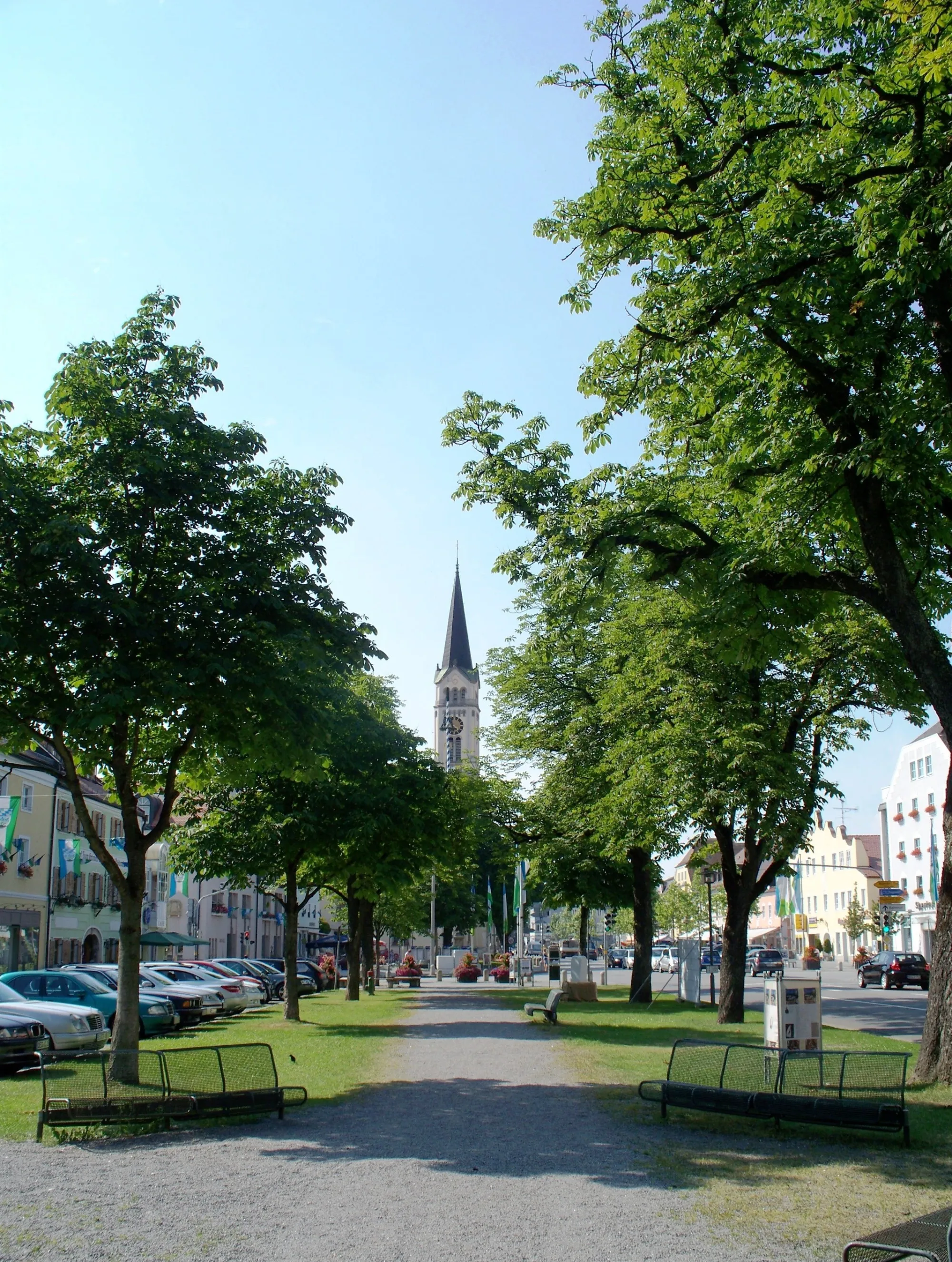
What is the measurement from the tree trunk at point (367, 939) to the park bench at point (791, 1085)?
31.0m

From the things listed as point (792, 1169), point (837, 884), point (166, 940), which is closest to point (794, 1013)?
point (792, 1169)

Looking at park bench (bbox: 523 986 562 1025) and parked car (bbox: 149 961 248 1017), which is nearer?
park bench (bbox: 523 986 562 1025)

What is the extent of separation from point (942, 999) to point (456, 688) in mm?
119982

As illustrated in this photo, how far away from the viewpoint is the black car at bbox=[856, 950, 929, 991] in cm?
4459

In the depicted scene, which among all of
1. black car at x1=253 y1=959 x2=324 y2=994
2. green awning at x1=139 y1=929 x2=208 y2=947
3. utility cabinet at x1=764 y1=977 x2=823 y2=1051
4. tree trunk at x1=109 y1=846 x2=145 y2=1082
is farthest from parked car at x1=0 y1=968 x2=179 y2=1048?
black car at x1=253 y1=959 x2=324 y2=994

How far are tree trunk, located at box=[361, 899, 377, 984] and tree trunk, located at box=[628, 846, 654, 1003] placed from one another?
37.4ft

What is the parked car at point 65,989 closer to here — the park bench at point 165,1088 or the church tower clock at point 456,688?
the park bench at point 165,1088

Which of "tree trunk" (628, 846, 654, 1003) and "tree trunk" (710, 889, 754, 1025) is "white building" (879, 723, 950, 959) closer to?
"tree trunk" (628, 846, 654, 1003)

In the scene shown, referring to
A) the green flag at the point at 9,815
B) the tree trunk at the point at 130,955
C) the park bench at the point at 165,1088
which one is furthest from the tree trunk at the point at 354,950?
the park bench at the point at 165,1088

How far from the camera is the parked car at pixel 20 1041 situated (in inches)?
687

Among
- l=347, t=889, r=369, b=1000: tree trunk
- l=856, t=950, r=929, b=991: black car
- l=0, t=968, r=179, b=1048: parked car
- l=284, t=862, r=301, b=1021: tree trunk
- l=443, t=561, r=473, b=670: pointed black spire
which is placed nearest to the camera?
l=0, t=968, r=179, b=1048: parked car

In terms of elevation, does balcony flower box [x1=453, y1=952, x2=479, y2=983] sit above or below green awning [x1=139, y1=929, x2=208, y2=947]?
below

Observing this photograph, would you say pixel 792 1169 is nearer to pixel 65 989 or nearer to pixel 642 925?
pixel 65 989

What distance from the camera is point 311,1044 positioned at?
2111 centimetres
